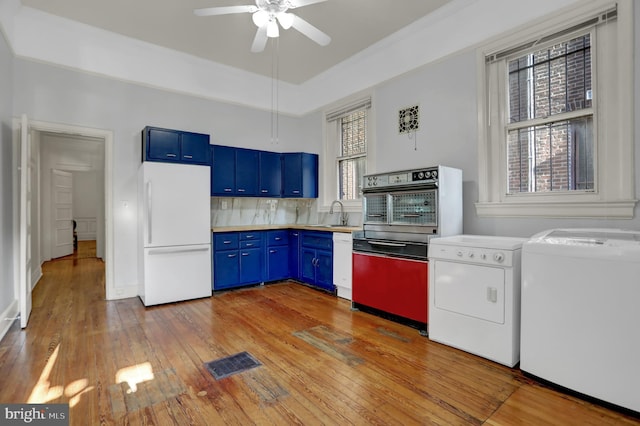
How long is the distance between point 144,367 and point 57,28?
13.2ft

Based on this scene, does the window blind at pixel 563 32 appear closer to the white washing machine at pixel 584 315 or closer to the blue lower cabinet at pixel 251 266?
the white washing machine at pixel 584 315

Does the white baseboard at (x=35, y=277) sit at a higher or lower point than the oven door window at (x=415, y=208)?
Answer: lower

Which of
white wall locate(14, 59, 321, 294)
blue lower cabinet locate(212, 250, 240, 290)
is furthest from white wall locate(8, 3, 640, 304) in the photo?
blue lower cabinet locate(212, 250, 240, 290)

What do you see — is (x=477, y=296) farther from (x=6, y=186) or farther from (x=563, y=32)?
(x=6, y=186)

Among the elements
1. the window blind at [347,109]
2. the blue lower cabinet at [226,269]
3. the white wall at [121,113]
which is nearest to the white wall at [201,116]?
the white wall at [121,113]

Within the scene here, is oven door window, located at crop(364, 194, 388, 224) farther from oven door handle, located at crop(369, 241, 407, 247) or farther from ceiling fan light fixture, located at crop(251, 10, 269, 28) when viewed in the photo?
ceiling fan light fixture, located at crop(251, 10, 269, 28)

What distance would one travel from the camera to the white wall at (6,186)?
309 centimetres

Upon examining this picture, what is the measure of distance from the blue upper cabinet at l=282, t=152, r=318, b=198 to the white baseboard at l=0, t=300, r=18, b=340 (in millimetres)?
3554

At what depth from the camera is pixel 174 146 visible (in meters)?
4.14

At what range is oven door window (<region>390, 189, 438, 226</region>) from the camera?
3123 millimetres

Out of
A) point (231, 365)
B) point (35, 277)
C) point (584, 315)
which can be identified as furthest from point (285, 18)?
point (35, 277)

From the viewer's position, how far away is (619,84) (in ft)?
8.04

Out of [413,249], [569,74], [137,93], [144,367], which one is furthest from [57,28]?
[569,74]

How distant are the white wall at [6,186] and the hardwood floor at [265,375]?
0.34m
